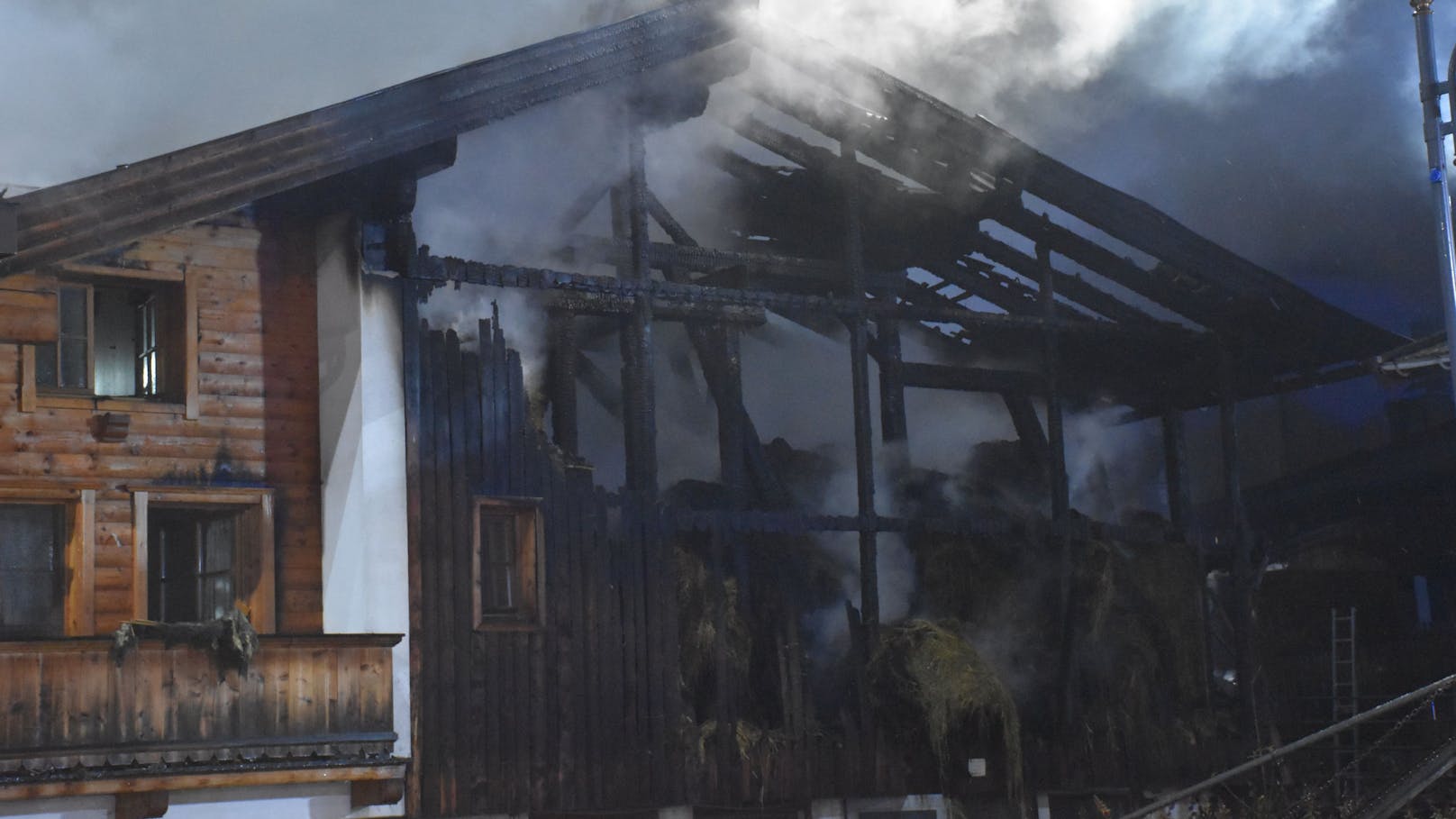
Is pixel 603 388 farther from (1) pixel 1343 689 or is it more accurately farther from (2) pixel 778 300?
(1) pixel 1343 689

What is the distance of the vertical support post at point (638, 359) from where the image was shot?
20.8m

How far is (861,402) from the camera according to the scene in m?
22.5

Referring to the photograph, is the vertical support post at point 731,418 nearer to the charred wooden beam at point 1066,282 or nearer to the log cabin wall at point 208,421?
the charred wooden beam at point 1066,282

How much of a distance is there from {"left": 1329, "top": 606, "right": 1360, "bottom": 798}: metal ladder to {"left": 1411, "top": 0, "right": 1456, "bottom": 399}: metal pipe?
10.3 meters

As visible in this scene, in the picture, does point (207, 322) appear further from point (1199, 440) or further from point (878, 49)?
point (1199, 440)

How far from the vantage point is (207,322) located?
61.9 feet

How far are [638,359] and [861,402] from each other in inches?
127

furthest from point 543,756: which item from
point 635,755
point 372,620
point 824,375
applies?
point 824,375

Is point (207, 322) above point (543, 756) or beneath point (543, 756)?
above

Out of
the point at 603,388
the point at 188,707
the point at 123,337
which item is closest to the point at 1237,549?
the point at 603,388

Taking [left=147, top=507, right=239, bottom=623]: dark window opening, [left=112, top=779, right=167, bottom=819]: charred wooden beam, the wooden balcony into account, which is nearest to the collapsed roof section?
[left=147, top=507, right=239, bottom=623]: dark window opening

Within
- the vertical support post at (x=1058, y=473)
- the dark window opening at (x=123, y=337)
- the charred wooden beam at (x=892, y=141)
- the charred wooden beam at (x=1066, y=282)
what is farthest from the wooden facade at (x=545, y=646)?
the charred wooden beam at (x=1066, y=282)

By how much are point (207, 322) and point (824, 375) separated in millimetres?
12627

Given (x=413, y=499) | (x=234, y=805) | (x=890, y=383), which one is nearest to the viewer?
(x=234, y=805)
